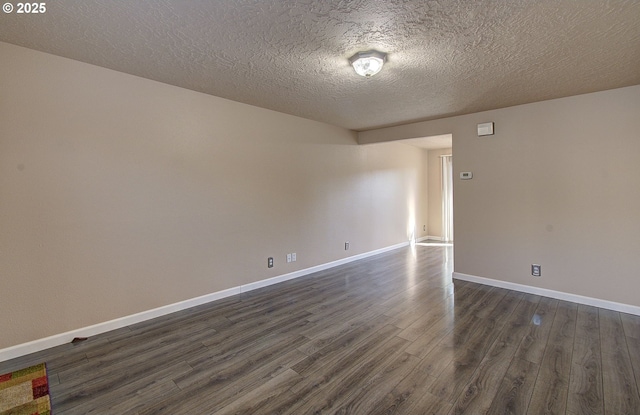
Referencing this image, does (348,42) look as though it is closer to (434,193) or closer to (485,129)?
(485,129)

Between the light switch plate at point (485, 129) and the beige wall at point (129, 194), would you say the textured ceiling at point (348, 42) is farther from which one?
the light switch plate at point (485, 129)

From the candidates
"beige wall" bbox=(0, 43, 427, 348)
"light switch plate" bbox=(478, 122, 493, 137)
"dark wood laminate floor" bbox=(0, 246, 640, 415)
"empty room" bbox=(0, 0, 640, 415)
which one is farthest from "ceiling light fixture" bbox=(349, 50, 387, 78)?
"dark wood laminate floor" bbox=(0, 246, 640, 415)

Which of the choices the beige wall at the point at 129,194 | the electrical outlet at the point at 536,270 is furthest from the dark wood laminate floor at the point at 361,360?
the beige wall at the point at 129,194

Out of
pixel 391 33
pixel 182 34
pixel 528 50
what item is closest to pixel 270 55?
pixel 182 34

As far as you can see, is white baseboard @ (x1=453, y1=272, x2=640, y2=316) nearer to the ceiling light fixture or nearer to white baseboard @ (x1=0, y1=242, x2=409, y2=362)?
white baseboard @ (x1=0, y1=242, x2=409, y2=362)

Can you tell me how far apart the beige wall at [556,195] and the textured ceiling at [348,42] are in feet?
1.37

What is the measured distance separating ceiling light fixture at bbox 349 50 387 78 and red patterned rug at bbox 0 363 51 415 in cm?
326

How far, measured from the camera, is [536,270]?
364 centimetres

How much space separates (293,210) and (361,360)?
8.34 feet

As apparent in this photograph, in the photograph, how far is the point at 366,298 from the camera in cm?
354

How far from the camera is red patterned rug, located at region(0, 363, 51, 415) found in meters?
1.73

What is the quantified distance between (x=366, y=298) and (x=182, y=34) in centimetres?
326

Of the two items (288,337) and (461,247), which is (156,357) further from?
(461,247)

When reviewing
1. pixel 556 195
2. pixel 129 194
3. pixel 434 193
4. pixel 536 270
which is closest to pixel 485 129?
pixel 556 195
